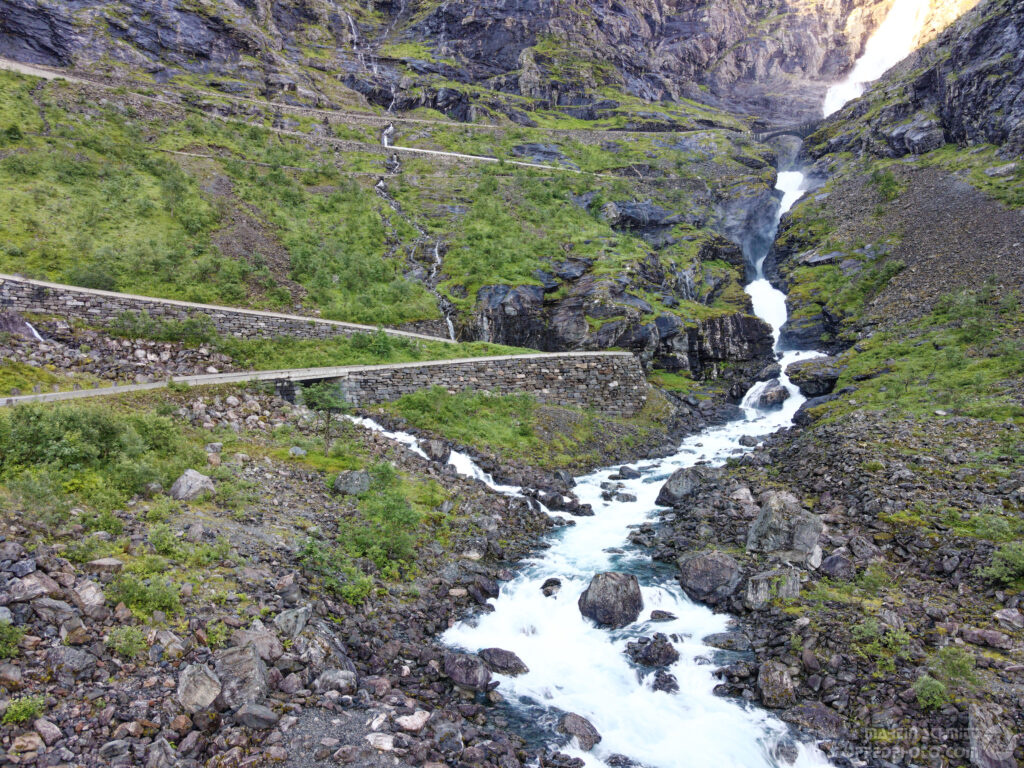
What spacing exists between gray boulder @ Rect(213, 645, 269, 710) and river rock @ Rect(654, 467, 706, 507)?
1705cm

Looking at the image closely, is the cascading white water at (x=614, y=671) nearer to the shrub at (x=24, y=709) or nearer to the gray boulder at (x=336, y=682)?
the gray boulder at (x=336, y=682)

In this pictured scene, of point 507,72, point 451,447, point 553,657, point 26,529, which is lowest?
point 553,657

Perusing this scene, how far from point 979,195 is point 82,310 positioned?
7380 centimetres

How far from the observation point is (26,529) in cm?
954

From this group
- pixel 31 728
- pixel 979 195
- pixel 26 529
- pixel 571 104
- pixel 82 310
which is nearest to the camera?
pixel 31 728

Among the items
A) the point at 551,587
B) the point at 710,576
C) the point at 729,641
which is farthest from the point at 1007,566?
the point at 551,587

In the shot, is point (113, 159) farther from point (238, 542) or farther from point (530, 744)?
point (530, 744)

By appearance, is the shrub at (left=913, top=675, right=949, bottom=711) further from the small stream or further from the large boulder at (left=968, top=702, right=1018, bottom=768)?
the small stream

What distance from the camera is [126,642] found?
806 cm

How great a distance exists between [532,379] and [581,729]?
2224 centimetres

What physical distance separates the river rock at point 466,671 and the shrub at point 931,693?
859 centimetres

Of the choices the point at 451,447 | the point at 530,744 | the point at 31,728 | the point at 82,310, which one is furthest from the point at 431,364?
the point at 31,728


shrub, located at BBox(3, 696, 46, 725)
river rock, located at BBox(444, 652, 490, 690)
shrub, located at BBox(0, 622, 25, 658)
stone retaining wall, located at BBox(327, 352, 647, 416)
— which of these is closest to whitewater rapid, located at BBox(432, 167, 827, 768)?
river rock, located at BBox(444, 652, 490, 690)

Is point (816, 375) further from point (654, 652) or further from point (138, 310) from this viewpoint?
point (138, 310)
